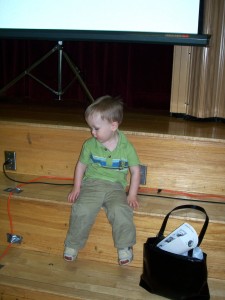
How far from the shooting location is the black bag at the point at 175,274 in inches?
38.4

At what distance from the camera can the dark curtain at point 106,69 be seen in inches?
82.7

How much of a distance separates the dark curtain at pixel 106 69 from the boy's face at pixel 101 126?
1.00 metres

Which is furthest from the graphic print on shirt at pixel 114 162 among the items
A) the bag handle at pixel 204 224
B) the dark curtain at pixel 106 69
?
the dark curtain at pixel 106 69

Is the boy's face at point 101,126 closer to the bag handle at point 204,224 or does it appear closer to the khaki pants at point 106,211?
the khaki pants at point 106,211

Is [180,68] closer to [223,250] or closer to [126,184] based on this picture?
[126,184]

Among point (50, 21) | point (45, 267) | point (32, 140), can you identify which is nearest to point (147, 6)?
point (50, 21)

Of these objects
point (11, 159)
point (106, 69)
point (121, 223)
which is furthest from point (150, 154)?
point (106, 69)

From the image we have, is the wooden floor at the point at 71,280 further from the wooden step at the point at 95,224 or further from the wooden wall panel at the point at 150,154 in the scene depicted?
the wooden wall panel at the point at 150,154

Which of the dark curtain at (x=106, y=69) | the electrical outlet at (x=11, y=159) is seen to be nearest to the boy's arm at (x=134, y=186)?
the electrical outlet at (x=11, y=159)

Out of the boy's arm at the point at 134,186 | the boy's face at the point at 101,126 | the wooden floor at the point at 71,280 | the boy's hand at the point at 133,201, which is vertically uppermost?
the boy's face at the point at 101,126

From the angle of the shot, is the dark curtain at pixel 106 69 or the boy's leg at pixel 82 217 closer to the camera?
the boy's leg at pixel 82 217

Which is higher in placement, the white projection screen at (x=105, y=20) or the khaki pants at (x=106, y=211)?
the white projection screen at (x=105, y=20)

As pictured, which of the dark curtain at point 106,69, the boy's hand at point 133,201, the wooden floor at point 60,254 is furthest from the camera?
the dark curtain at point 106,69

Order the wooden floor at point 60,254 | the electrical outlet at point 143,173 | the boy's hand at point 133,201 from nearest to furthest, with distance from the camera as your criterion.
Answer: the wooden floor at point 60,254 → the boy's hand at point 133,201 → the electrical outlet at point 143,173
